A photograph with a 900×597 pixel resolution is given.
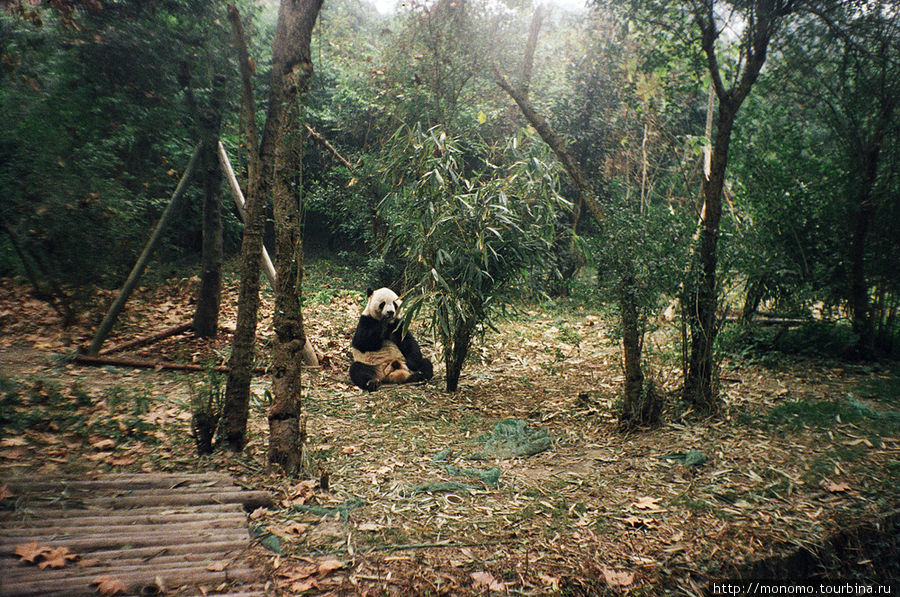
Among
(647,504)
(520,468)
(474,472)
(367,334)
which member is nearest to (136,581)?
(474,472)

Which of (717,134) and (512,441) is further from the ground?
(717,134)

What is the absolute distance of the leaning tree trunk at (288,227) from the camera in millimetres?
3475

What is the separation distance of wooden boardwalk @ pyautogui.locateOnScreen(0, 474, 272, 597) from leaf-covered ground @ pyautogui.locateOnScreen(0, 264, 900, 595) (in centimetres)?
22

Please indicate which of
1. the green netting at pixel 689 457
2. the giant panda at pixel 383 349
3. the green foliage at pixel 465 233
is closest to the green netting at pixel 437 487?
the green netting at pixel 689 457

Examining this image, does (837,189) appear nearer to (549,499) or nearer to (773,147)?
(773,147)

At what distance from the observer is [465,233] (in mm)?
5363

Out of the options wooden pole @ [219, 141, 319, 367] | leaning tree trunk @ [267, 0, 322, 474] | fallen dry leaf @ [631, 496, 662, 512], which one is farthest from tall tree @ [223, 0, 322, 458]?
wooden pole @ [219, 141, 319, 367]

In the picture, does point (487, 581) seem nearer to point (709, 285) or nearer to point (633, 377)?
point (633, 377)

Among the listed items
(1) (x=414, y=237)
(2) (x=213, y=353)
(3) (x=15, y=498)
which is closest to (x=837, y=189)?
(1) (x=414, y=237)

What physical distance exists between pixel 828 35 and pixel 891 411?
3359 mm

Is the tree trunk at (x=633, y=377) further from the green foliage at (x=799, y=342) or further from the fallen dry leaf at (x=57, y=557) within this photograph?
the fallen dry leaf at (x=57, y=557)

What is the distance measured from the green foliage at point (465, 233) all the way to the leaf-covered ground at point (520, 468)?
3.33ft

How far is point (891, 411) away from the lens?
4.56 m

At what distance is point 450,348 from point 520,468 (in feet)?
6.37
